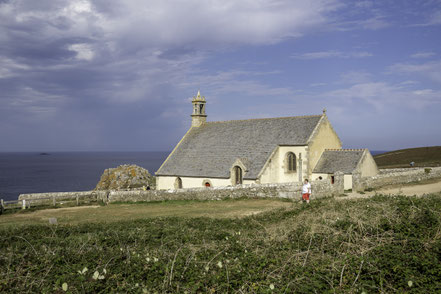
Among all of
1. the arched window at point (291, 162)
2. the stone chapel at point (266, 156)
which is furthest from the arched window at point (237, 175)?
the arched window at point (291, 162)

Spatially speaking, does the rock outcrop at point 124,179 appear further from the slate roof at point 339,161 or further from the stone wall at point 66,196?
the slate roof at point 339,161

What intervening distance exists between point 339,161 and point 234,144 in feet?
35.7

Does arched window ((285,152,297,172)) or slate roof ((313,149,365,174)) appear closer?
slate roof ((313,149,365,174))

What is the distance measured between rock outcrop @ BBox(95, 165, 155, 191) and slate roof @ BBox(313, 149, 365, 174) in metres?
25.6

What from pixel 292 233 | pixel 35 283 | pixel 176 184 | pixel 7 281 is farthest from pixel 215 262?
pixel 176 184

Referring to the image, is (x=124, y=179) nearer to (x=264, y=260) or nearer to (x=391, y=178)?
(x=391, y=178)

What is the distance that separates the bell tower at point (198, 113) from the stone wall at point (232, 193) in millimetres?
17804

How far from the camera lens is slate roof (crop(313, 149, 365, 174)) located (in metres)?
32.3

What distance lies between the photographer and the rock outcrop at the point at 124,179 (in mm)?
Answer: 50969

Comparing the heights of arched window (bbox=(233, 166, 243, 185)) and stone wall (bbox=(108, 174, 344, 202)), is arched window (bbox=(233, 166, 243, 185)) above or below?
above

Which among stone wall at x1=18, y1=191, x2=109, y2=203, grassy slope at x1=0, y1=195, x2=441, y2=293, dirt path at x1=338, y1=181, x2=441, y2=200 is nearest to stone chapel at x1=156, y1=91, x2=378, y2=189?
A: dirt path at x1=338, y1=181, x2=441, y2=200

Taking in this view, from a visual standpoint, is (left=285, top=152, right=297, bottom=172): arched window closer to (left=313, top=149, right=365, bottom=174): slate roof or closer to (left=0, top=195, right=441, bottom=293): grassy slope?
(left=313, top=149, right=365, bottom=174): slate roof

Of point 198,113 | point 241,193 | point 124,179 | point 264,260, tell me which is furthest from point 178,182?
point 264,260

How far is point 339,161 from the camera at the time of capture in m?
33.4
